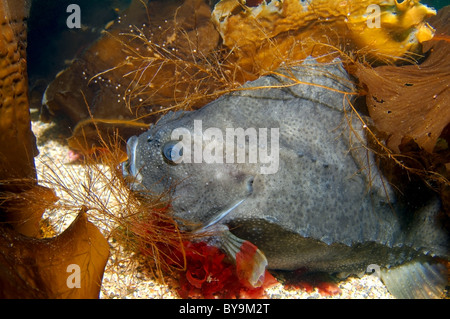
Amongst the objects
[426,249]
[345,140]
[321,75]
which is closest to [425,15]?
[321,75]

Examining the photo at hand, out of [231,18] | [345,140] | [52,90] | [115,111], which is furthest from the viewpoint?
[52,90]

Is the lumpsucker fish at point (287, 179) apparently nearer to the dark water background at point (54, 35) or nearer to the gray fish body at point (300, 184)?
the gray fish body at point (300, 184)

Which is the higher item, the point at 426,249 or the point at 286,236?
the point at 286,236

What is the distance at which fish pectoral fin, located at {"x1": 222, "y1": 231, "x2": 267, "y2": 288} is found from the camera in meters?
2.69

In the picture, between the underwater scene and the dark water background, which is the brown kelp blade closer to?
the underwater scene

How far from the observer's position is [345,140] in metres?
3.18

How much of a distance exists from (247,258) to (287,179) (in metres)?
0.92

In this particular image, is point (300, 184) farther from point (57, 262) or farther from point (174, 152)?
point (57, 262)

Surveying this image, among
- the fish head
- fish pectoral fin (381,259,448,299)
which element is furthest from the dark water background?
fish pectoral fin (381,259,448,299)

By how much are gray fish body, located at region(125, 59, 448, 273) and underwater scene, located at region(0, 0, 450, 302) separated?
2cm

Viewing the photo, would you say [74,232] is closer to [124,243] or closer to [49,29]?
[124,243]

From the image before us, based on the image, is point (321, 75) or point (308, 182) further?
point (321, 75)

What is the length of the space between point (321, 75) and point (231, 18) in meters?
1.52

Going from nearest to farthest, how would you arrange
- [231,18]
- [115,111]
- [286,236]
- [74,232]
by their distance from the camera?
1. [74,232]
2. [286,236]
3. [231,18]
4. [115,111]
